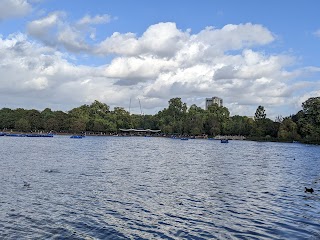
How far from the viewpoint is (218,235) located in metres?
22.4

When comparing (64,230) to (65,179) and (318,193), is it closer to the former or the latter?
(65,179)

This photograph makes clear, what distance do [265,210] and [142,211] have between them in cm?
975

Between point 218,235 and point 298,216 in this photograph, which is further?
point 298,216

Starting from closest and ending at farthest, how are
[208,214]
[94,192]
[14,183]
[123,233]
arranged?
[123,233], [208,214], [94,192], [14,183]

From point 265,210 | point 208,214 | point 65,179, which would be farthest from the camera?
point 65,179

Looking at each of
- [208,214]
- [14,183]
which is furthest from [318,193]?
[14,183]

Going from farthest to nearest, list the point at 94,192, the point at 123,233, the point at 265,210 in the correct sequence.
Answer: the point at 94,192, the point at 265,210, the point at 123,233

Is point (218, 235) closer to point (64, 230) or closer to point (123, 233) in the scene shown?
point (123, 233)

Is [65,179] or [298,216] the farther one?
[65,179]

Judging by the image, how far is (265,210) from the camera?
97.3 ft

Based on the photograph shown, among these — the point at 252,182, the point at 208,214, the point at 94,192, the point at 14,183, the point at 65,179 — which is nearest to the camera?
the point at 208,214

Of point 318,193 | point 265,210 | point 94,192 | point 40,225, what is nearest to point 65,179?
point 94,192

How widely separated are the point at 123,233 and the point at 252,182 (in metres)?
27.9

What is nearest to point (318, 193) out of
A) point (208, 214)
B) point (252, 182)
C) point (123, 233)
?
point (252, 182)
